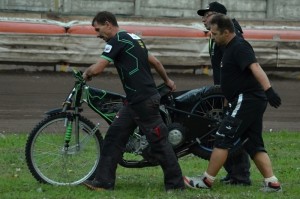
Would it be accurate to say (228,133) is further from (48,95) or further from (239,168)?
(48,95)

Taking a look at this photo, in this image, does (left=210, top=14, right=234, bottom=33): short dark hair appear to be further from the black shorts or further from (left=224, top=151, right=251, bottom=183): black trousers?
(left=224, top=151, right=251, bottom=183): black trousers

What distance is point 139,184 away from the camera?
9.23 m

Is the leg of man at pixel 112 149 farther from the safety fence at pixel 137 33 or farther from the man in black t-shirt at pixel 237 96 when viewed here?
the safety fence at pixel 137 33

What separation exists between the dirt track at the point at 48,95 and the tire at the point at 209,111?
15.8ft

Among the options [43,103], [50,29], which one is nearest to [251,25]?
[50,29]

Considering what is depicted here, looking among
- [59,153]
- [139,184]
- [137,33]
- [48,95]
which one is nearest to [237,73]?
[139,184]

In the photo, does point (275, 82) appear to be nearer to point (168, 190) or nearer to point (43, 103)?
point (43, 103)

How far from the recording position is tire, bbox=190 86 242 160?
30.9 ft

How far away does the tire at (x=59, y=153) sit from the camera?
29.4 ft

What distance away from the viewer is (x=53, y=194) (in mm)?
8531

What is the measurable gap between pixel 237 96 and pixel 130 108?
Answer: 3.39 feet

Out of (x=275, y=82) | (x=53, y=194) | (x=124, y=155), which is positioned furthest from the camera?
(x=275, y=82)

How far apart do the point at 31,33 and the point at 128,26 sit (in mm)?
2370

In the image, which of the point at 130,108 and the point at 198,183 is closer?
the point at 130,108
